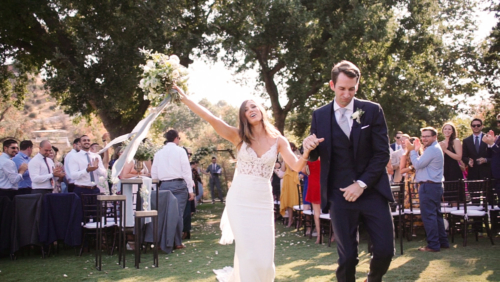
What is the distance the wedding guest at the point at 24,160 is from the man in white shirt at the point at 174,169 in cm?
287

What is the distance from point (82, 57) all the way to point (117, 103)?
1794 millimetres

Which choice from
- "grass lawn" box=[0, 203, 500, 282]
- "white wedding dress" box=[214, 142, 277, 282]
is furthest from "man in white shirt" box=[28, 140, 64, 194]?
"white wedding dress" box=[214, 142, 277, 282]

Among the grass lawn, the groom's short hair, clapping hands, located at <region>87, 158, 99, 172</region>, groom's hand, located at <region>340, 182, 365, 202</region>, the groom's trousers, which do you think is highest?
the groom's short hair

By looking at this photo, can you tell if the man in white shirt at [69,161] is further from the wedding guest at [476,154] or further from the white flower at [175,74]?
the wedding guest at [476,154]

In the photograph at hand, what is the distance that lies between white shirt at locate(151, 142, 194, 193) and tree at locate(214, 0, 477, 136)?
831 cm

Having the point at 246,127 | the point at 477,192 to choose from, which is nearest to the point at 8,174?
the point at 246,127

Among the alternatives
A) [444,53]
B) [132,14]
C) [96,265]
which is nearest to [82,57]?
[132,14]

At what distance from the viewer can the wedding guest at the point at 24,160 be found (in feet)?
34.3

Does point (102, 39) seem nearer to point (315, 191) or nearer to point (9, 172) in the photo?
point (9, 172)

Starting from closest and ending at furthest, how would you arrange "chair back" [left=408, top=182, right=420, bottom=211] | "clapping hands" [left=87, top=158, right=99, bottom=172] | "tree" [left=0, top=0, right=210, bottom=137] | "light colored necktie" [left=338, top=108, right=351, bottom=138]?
"light colored necktie" [left=338, top=108, right=351, bottom=138] < "chair back" [left=408, top=182, right=420, bottom=211] < "clapping hands" [left=87, top=158, right=99, bottom=172] < "tree" [left=0, top=0, right=210, bottom=137]

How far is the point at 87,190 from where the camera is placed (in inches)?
410

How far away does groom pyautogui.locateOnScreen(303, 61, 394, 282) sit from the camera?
3957mm

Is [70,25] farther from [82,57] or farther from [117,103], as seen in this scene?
[117,103]

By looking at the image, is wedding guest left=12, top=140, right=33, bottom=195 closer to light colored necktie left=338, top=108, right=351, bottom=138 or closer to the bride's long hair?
the bride's long hair
